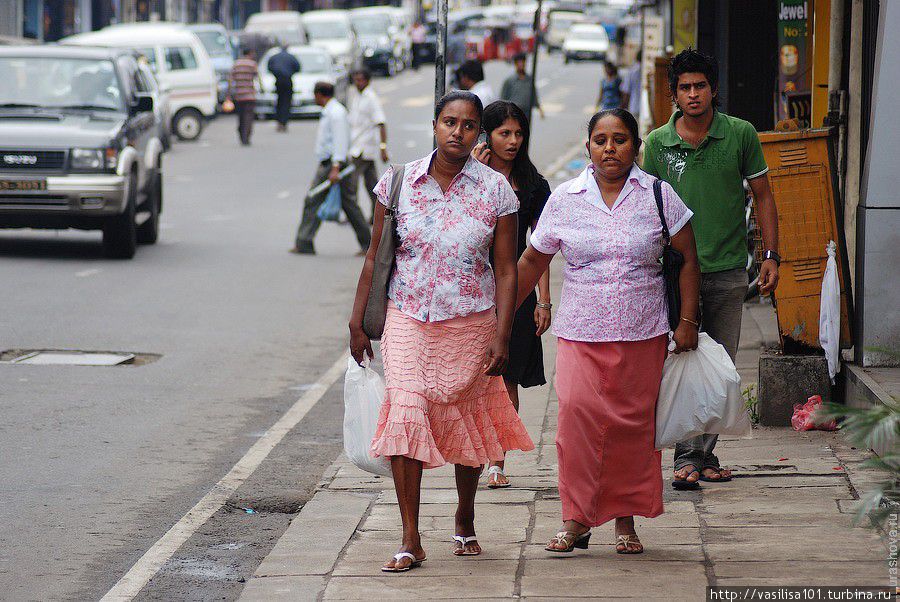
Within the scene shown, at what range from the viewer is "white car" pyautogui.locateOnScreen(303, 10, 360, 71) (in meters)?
43.9

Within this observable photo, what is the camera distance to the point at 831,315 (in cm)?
745

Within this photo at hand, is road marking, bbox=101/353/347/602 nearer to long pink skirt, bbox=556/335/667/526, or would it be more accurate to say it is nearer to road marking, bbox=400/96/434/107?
long pink skirt, bbox=556/335/667/526

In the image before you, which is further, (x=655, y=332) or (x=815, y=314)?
(x=815, y=314)

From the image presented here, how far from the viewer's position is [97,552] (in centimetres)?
598

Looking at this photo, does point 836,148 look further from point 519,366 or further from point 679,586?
point 679,586

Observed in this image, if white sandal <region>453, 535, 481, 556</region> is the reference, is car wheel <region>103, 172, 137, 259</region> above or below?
above

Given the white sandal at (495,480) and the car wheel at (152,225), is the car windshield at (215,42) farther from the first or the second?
the white sandal at (495,480)

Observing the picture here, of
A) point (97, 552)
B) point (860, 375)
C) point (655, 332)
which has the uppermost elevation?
point (655, 332)

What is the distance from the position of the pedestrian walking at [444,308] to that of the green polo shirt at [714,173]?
3.74 ft

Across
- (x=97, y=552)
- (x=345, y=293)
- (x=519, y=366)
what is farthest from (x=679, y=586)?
(x=345, y=293)

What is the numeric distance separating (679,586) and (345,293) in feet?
29.1

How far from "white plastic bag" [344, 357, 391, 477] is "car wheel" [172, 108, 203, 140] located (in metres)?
26.8

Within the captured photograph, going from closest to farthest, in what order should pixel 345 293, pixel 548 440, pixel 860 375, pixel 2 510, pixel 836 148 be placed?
1. pixel 2 510
2. pixel 860 375
3. pixel 548 440
4. pixel 836 148
5. pixel 345 293

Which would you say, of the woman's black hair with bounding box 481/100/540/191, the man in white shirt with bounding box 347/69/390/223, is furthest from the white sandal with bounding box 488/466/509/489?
the man in white shirt with bounding box 347/69/390/223
